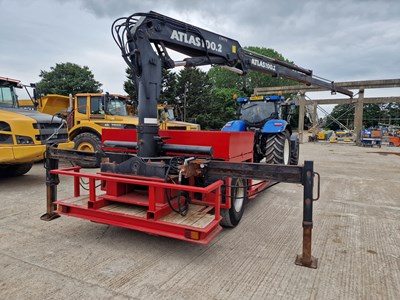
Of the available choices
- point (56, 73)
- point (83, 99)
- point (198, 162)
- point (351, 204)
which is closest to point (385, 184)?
point (351, 204)

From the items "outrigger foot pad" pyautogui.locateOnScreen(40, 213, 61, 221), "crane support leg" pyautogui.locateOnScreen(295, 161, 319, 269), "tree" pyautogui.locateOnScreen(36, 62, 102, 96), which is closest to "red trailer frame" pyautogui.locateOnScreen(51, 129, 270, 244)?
"outrigger foot pad" pyautogui.locateOnScreen(40, 213, 61, 221)

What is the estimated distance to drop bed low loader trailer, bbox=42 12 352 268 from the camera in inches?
120

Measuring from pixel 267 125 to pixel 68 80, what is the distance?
37463mm

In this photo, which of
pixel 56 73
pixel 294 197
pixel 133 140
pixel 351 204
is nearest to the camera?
A: pixel 133 140

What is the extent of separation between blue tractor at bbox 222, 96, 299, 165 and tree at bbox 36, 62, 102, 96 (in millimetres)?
33615

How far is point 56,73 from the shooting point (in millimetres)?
39281

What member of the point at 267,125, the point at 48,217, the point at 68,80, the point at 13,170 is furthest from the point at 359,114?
the point at 68,80

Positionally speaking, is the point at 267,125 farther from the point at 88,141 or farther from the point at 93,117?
the point at 93,117

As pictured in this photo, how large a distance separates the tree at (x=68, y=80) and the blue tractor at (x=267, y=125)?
3362cm

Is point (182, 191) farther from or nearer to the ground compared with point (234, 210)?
farther from the ground

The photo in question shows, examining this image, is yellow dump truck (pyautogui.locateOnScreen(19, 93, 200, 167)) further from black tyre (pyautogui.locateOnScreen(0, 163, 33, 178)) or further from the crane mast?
the crane mast

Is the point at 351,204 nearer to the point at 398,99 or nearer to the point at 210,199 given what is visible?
the point at 210,199

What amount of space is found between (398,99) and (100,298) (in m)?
29.6

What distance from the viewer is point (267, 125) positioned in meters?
7.10
